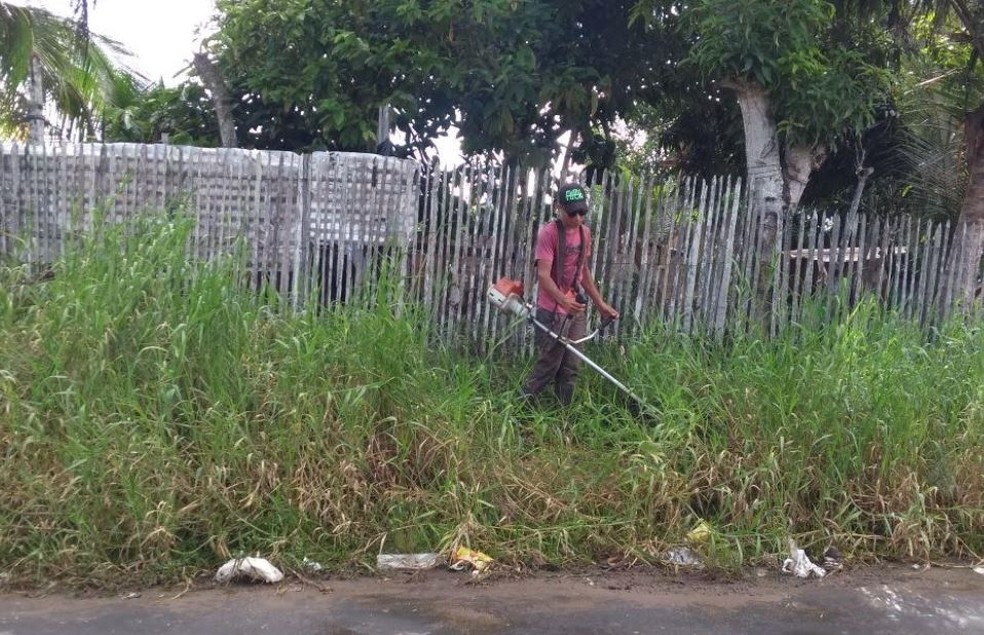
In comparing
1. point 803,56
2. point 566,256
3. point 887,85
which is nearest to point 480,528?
point 566,256

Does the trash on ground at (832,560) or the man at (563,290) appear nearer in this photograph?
the trash on ground at (832,560)

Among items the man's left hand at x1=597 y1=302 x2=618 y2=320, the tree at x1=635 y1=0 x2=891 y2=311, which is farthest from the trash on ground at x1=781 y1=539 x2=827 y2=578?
the tree at x1=635 y1=0 x2=891 y2=311

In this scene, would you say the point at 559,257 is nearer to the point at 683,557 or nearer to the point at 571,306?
the point at 571,306

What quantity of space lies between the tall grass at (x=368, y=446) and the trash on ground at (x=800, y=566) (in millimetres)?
80

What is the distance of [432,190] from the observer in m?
6.32

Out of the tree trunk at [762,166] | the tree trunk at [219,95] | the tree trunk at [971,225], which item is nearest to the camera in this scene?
the tree trunk at [762,166]

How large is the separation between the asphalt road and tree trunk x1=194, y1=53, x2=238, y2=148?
4472 millimetres

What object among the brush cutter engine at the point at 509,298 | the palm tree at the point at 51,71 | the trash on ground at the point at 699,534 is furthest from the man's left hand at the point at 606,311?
the palm tree at the point at 51,71

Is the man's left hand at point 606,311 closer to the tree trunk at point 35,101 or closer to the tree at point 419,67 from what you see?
the tree at point 419,67

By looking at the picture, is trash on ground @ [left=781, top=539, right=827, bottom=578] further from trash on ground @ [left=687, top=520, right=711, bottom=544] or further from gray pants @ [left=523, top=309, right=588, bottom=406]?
gray pants @ [left=523, top=309, right=588, bottom=406]

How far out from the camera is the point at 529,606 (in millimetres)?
4160

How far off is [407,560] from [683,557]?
1336 mm

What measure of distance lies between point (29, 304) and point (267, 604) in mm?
2261

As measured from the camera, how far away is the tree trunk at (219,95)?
7688 millimetres
